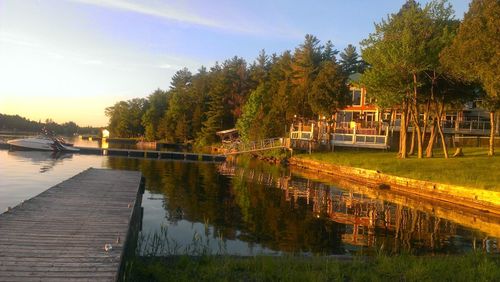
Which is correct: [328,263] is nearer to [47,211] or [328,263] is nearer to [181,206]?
[47,211]

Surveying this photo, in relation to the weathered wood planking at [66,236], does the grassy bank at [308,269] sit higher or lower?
lower

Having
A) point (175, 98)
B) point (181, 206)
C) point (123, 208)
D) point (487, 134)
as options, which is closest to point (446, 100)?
point (487, 134)

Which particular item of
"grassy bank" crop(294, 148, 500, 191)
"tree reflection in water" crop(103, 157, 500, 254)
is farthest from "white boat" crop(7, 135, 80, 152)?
"grassy bank" crop(294, 148, 500, 191)

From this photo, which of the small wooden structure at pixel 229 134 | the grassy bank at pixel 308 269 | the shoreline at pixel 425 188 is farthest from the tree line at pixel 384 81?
the grassy bank at pixel 308 269

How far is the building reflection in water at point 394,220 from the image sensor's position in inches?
611

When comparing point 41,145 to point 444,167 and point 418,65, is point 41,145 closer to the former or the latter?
point 418,65

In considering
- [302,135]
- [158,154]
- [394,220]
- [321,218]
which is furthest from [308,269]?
[158,154]

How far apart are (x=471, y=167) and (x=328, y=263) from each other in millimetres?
26638

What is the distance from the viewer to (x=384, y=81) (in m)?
40.3

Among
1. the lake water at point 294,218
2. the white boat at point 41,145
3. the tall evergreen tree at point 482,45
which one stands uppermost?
the tall evergreen tree at point 482,45

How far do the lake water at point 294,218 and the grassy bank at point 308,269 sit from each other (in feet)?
6.20

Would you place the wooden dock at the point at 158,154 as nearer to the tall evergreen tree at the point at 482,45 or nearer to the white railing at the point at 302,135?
the white railing at the point at 302,135

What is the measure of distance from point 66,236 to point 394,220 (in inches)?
569

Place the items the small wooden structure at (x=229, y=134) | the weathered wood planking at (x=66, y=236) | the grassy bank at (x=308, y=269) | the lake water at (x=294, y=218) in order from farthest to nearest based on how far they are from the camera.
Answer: the small wooden structure at (x=229, y=134)
the lake water at (x=294, y=218)
the grassy bank at (x=308, y=269)
the weathered wood planking at (x=66, y=236)
